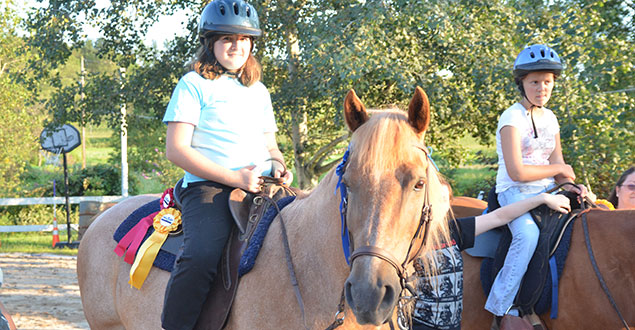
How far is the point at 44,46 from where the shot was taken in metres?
11.6

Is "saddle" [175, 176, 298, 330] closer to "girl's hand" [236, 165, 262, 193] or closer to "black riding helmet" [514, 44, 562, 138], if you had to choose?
"girl's hand" [236, 165, 262, 193]

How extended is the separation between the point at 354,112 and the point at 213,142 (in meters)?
0.99

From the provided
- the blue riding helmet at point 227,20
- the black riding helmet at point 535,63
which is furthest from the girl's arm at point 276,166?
the black riding helmet at point 535,63

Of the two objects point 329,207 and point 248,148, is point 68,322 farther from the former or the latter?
point 329,207

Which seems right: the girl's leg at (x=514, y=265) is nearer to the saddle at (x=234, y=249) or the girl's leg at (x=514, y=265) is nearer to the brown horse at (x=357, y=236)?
the brown horse at (x=357, y=236)

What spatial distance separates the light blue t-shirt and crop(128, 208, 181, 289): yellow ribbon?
0.99 feet

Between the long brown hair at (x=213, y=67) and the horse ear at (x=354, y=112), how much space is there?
40.3 inches

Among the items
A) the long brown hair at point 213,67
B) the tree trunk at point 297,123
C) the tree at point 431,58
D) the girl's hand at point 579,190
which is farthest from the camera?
the tree trunk at point 297,123

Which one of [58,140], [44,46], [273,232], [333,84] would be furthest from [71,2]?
[273,232]

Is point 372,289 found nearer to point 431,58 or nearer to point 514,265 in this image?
point 514,265

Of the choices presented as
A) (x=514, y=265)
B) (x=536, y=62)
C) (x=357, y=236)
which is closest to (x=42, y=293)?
(x=514, y=265)

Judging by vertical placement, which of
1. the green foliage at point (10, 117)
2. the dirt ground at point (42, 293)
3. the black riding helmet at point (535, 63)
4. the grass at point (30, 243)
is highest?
the black riding helmet at point (535, 63)

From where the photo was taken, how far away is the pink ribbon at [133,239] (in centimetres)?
354

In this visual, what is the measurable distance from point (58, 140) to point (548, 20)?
11871 millimetres
